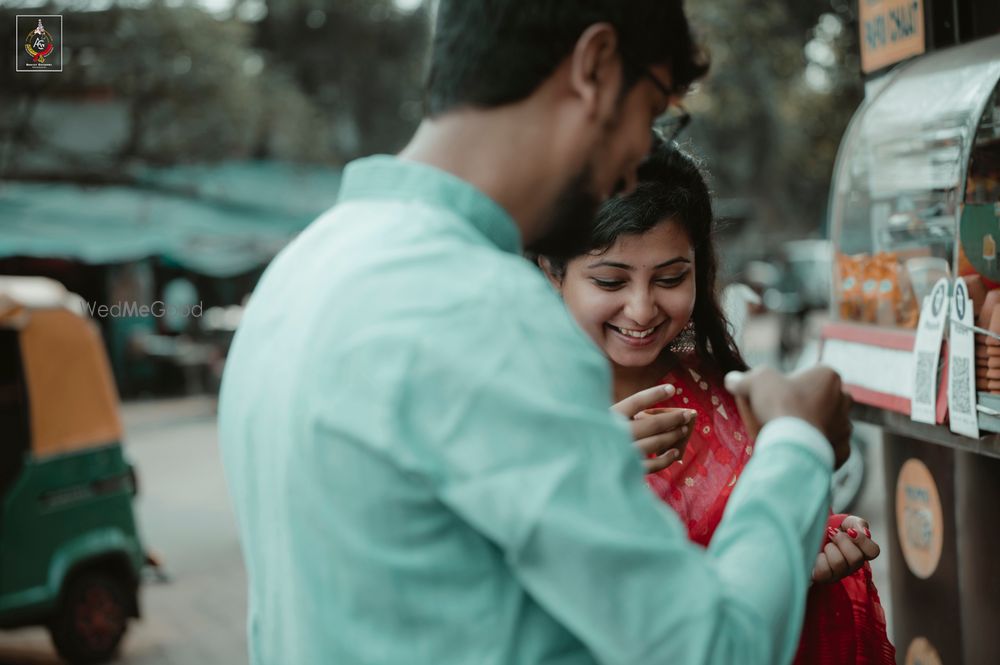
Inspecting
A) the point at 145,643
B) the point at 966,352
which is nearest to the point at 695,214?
the point at 966,352

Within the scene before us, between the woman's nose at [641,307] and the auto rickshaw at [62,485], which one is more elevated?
the woman's nose at [641,307]

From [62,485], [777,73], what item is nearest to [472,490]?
[62,485]

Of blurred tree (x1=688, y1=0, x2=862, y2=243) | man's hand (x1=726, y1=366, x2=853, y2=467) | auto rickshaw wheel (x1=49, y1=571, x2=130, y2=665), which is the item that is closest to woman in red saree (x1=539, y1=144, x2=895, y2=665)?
man's hand (x1=726, y1=366, x2=853, y2=467)

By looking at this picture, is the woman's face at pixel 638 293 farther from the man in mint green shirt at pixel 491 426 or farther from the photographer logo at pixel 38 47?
the photographer logo at pixel 38 47

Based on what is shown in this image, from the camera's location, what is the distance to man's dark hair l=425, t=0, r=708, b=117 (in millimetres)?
1179

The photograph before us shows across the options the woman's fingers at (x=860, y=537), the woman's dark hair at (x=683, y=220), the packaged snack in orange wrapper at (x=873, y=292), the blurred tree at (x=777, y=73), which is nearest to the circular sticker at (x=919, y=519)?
the packaged snack in orange wrapper at (x=873, y=292)

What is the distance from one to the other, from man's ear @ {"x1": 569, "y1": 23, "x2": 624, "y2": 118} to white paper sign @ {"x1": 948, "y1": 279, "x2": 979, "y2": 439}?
161 centimetres

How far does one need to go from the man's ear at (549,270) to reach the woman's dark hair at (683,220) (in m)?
0.01

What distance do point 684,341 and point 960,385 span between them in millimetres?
716

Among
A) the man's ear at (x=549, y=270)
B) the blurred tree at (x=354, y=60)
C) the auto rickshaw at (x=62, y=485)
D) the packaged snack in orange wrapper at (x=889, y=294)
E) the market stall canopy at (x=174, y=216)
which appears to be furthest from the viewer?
the blurred tree at (x=354, y=60)

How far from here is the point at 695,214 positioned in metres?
2.21

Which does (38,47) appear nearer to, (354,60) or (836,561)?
(836,561)

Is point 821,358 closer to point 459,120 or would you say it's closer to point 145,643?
point 459,120

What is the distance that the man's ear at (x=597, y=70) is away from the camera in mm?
1190
